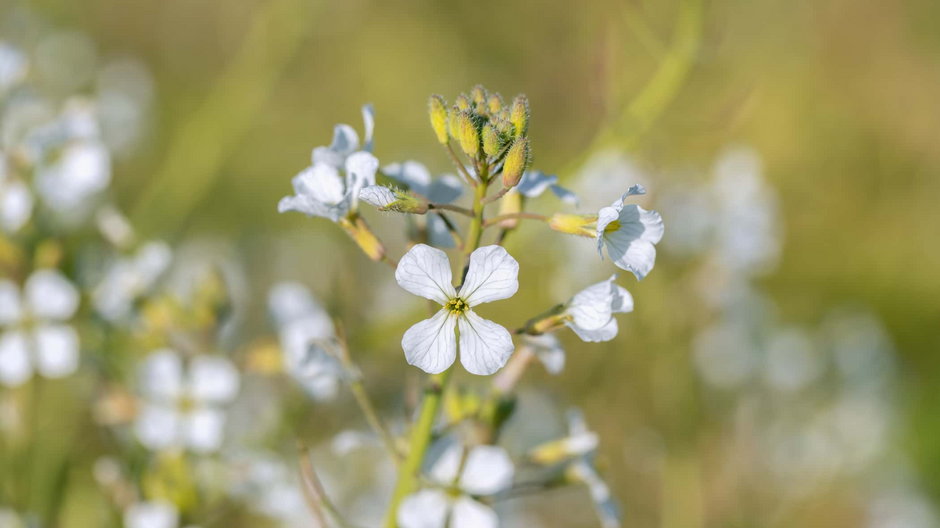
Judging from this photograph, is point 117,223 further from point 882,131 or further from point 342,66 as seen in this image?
point 882,131

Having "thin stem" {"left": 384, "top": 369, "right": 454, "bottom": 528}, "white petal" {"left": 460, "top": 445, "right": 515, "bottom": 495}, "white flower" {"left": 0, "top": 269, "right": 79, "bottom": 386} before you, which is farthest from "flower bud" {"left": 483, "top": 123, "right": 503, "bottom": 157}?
"white flower" {"left": 0, "top": 269, "right": 79, "bottom": 386}

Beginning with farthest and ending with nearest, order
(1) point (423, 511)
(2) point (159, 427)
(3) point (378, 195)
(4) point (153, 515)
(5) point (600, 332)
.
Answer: (2) point (159, 427) → (4) point (153, 515) → (1) point (423, 511) → (5) point (600, 332) → (3) point (378, 195)

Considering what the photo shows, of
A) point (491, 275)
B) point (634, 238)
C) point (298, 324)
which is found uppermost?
point (298, 324)

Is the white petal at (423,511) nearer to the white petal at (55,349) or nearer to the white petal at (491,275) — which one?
the white petal at (491,275)

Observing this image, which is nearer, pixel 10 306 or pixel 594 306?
pixel 594 306

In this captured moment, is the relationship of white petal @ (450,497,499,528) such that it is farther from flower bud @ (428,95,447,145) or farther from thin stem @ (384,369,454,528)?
flower bud @ (428,95,447,145)

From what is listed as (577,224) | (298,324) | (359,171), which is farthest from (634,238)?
(298,324)

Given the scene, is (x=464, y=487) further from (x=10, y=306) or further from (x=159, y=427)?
(x=10, y=306)
